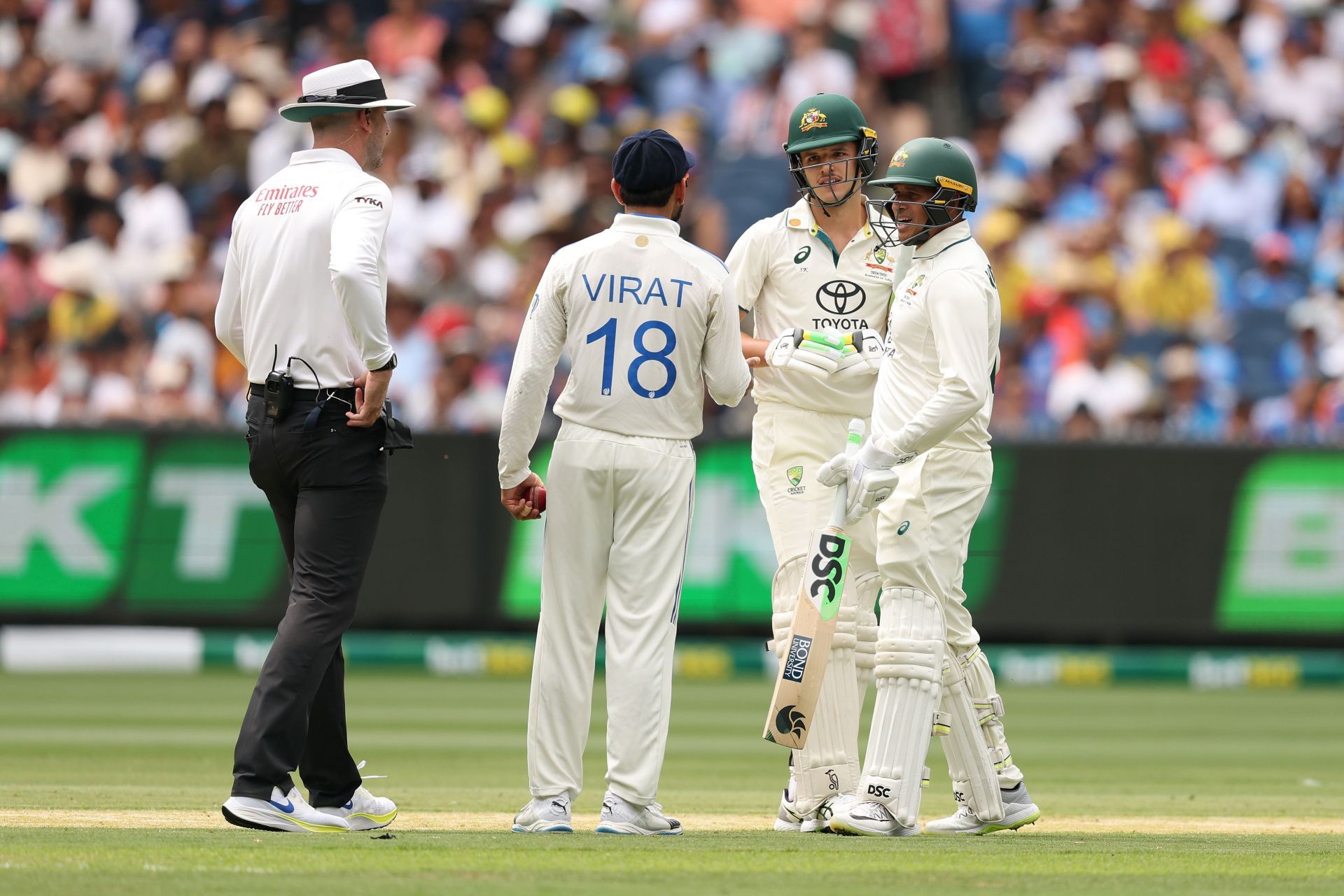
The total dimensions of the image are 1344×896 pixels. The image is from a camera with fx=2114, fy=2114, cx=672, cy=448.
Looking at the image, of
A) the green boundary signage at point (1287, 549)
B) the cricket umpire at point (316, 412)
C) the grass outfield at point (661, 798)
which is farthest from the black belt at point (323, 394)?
the green boundary signage at point (1287, 549)

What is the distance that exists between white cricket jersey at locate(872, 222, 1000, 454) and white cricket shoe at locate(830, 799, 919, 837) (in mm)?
1178

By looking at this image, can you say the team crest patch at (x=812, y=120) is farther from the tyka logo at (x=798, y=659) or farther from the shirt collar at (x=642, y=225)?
the tyka logo at (x=798, y=659)

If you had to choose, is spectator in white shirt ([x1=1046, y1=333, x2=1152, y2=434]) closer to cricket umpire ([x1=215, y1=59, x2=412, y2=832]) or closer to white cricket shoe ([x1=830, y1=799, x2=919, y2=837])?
white cricket shoe ([x1=830, y1=799, x2=919, y2=837])

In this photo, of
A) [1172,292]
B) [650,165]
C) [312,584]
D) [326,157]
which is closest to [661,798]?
[312,584]

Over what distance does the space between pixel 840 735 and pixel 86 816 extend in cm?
263

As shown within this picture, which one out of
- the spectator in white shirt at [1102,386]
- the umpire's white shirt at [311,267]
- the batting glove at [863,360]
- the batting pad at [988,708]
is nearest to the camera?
the umpire's white shirt at [311,267]

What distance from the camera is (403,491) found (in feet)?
49.1

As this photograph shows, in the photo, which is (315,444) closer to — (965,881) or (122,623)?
(965,881)

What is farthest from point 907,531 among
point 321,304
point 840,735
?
point 321,304

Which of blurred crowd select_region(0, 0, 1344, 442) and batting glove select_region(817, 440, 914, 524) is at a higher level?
blurred crowd select_region(0, 0, 1344, 442)

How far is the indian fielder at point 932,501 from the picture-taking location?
6938mm

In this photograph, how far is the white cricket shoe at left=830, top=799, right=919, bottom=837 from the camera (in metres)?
6.94

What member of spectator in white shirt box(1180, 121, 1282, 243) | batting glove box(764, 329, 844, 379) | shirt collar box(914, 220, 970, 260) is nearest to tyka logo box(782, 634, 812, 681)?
batting glove box(764, 329, 844, 379)

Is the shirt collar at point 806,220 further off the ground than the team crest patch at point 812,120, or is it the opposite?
the team crest patch at point 812,120
